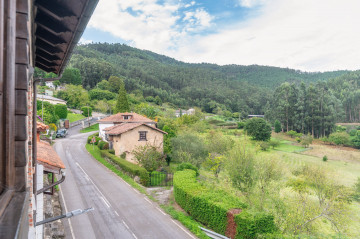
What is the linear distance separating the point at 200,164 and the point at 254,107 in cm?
9706

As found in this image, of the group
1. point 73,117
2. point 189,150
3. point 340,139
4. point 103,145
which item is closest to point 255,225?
point 189,150

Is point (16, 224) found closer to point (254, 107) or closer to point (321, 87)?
point (321, 87)

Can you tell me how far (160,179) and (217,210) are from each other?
1134 cm

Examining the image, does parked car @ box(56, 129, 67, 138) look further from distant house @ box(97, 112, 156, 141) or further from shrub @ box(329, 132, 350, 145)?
shrub @ box(329, 132, 350, 145)

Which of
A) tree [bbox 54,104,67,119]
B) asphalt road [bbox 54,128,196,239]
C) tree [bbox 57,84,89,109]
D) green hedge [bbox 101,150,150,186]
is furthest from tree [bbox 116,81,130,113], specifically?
asphalt road [bbox 54,128,196,239]

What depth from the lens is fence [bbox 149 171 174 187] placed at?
24188 mm

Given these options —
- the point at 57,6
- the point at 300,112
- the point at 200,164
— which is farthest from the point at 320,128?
the point at 57,6

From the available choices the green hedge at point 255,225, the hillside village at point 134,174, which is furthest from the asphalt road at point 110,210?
the green hedge at point 255,225

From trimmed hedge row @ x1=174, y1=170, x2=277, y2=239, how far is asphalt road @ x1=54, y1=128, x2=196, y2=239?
5.42 ft

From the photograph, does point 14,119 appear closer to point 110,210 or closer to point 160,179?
point 110,210

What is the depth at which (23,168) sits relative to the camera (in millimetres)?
1725

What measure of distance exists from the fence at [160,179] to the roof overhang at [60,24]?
65.3ft

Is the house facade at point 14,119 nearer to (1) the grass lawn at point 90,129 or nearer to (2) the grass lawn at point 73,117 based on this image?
(1) the grass lawn at point 90,129

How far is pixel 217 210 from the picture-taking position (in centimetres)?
1466
